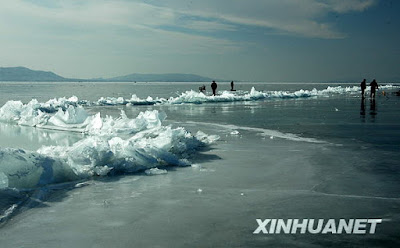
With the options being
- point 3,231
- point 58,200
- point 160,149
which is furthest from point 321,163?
point 3,231

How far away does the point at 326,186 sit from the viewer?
5961 millimetres

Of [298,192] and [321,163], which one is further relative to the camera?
[321,163]

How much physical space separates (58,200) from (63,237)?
1507 millimetres

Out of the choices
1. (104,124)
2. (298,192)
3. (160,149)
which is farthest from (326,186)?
(104,124)

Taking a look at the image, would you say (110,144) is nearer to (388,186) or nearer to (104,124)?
(388,186)

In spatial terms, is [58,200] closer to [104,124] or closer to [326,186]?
[326,186]

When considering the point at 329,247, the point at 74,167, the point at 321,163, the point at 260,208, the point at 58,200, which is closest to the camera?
the point at 329,247

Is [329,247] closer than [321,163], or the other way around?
[329,247]

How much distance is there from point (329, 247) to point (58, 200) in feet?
11.6

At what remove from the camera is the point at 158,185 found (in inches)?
243

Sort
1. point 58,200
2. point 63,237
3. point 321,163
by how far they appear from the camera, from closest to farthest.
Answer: point 63,237 → point 58,200 → point 321,163

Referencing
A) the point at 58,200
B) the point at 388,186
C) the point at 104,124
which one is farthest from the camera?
the point at 104,124

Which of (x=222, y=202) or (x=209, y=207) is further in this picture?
(x=222, y=202)

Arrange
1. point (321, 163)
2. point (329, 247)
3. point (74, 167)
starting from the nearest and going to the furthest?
point (329, 247), point (74, 167), point (321, 163)
